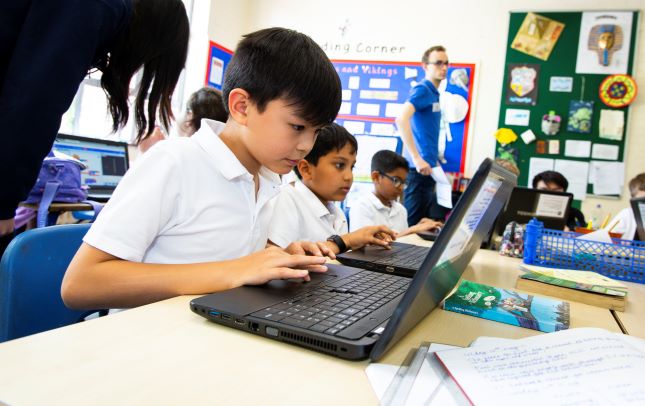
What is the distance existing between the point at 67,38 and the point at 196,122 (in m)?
1.13

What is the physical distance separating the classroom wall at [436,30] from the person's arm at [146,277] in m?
2.98

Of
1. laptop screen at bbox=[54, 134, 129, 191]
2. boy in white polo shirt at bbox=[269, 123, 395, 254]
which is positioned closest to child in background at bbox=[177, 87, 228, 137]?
boy in white polo shirt at bbox=[269, 123, 395, 254]

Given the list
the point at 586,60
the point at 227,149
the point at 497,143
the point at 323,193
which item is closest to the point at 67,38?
the point at 227,149

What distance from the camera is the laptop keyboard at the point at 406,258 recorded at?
3.15ft

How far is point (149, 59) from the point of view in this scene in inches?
41.7

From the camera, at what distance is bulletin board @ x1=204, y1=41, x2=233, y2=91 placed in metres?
3.53

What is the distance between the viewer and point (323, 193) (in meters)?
1.65

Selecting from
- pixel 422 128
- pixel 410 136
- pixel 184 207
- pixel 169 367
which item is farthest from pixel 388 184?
pixel 169 367

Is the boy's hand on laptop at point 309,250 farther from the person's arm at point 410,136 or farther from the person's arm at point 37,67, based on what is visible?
the person's arm at point 410,136

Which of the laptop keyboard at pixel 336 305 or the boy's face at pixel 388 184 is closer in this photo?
the laptop keyboard at pixel 336 305

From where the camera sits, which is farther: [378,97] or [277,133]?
[378,97]

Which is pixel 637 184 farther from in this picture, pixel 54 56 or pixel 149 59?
pixel 54 56

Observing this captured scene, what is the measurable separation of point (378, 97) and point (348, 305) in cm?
334

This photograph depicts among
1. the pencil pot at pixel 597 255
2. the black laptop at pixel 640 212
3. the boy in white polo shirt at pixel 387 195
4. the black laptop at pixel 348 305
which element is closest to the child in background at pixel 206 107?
the boy in white polo shirt at pixel 387 195
